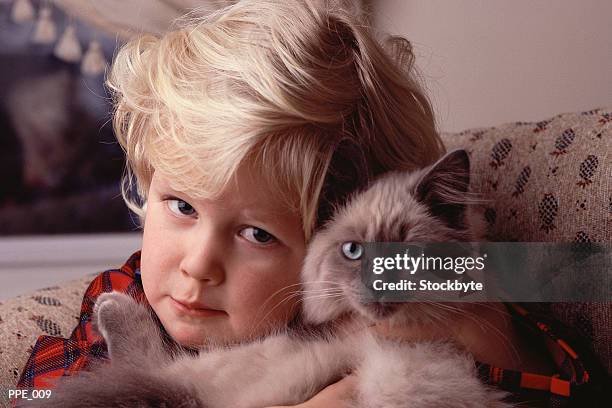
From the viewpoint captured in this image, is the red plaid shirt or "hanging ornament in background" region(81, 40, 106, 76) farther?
"hanging ornament in background" region(81, 40, 106, 76)

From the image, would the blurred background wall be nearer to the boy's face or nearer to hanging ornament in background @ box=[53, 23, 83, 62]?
the boy's face

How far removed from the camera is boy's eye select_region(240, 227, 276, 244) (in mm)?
683

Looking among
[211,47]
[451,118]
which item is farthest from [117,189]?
[211,47]

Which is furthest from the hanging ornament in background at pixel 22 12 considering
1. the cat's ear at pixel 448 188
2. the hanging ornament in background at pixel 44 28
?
the cat's ear at pixel 448 188

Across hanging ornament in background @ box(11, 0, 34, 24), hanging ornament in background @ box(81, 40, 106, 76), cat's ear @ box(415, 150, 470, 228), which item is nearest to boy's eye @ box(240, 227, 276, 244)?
cat's ear @ box(415, 150, 470, 228)

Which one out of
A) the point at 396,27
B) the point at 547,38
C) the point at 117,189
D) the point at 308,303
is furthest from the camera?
the point at 117,189

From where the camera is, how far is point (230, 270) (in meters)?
0.68

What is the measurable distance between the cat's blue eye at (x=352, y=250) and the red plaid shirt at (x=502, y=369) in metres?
0.16

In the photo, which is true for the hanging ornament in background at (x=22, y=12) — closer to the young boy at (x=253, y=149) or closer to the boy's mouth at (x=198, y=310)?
the young boy at (x=253, y=149)

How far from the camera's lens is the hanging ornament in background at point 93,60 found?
189cm

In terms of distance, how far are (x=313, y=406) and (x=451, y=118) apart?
66 centimetres

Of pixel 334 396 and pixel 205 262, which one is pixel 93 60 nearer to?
pixel 205 262

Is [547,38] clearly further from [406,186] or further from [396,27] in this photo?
[406,186]

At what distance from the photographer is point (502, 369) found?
63cm
